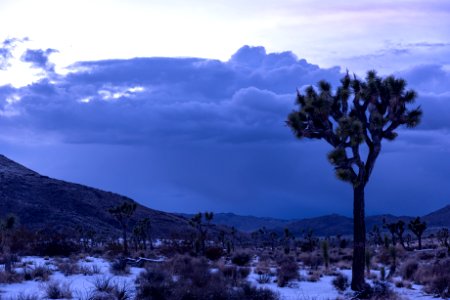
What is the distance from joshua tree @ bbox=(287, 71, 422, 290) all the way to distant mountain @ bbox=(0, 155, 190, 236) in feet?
217

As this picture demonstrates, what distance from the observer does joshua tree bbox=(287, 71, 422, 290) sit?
65.5 feet

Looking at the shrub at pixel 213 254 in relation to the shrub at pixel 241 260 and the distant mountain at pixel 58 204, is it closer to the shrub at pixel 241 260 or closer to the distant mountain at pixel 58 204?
the shrub at pixel 241 260

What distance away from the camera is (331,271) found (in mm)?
28969

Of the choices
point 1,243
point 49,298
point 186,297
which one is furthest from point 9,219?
point 186,297

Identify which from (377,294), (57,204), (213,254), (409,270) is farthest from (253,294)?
(57,204)

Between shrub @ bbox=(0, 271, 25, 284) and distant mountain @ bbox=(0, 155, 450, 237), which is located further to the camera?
distant mountain @ bbox=(0, 155, 450, 237)

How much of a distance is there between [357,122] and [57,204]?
8493 cm

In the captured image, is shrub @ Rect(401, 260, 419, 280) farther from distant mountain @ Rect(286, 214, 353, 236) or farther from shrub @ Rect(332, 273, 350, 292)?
distant mountain @ Rect(286, 214, 353, 236)

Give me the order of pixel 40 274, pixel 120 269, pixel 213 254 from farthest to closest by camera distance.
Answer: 1. pixel 213 254
2. pixel 120 269
3. pixel 40 274

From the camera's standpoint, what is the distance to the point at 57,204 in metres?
97.4

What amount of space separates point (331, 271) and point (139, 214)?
285 ft

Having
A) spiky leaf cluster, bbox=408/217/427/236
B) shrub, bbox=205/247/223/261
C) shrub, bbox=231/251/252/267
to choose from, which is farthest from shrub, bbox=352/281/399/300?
spiky leaf cluster, bbox=408/217/427/236

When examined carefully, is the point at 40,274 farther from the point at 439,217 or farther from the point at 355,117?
the point at 439,217

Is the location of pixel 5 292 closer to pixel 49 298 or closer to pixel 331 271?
pixel 49 298
